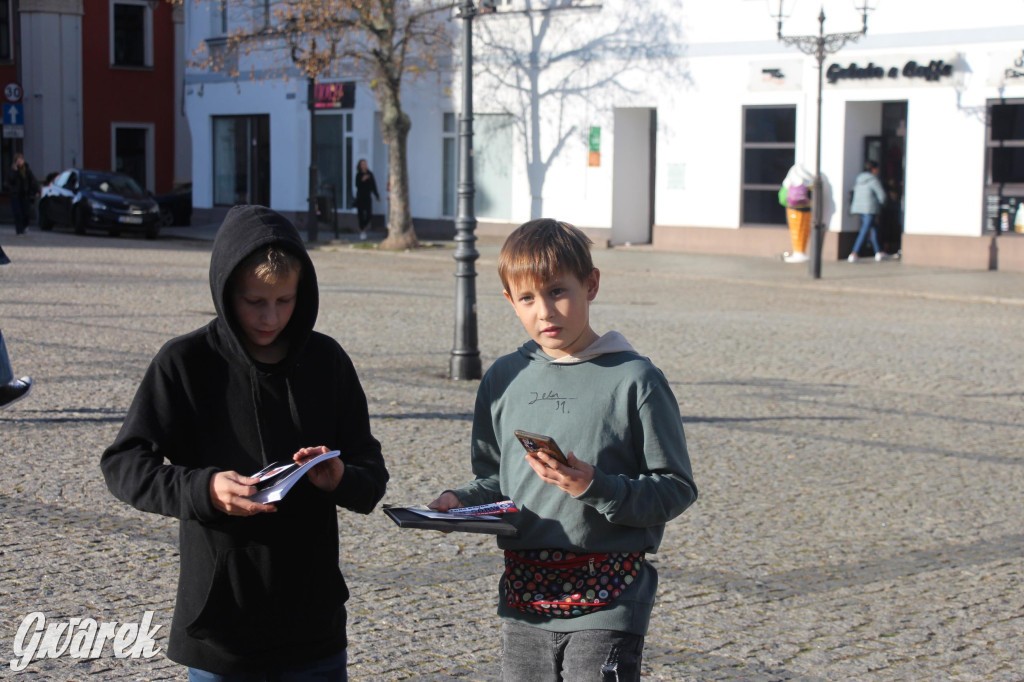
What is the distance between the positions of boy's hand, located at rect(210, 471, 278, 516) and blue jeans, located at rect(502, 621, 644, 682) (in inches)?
27.8

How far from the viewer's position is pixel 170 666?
4418 millimetres

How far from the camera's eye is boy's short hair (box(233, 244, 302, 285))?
2816mm

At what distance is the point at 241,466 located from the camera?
286 centimetres

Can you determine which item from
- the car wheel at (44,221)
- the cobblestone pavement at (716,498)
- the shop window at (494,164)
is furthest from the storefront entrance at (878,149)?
the car wheel at (44,221)

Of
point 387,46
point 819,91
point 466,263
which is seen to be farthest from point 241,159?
point 466,263

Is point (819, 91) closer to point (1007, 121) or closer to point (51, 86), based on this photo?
point (1007, 121)

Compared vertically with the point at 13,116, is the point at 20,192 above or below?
below

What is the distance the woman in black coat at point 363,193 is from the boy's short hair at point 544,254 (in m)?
28.0

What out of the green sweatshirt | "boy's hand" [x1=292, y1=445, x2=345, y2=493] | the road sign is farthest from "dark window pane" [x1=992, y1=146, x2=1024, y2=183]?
the road sign

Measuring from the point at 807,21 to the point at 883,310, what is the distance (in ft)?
30.5

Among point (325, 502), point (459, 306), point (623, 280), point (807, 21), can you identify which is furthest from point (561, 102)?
point (325, 502)

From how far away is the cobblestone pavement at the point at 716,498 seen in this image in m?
4.75

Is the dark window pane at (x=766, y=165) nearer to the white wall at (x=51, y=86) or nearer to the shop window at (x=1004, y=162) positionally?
the shop window at (x=1004, y=162)

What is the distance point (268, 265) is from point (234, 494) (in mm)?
498
